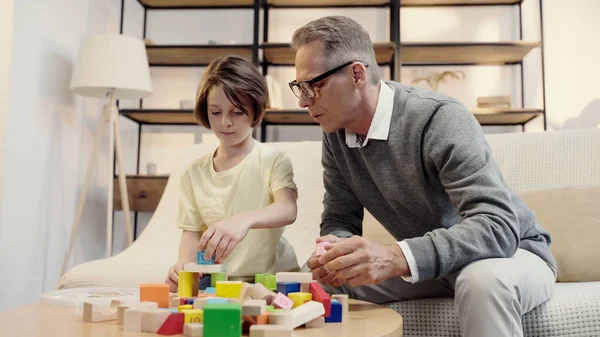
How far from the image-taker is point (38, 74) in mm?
2902

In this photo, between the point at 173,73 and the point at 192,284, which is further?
the point at 173,73

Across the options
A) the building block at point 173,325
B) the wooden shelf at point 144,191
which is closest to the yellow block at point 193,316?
the building block at point 173,325

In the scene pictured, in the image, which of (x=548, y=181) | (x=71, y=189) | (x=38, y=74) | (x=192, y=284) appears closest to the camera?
(x=192, y=284)

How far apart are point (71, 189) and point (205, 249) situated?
2350 millimetres

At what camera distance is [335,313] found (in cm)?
93

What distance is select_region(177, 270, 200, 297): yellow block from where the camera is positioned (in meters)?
1.06

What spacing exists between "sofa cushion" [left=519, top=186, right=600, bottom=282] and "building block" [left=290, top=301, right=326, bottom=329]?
103 cm

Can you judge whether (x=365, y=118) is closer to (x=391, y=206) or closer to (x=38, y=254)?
(x=391, y=206)

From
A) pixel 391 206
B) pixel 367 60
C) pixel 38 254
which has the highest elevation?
A: pixel 367 60

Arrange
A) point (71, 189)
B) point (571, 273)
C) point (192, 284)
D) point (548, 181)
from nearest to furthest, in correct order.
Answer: point (192, 284) < point (571, 273) < point (548, 181) < point (71, 189)

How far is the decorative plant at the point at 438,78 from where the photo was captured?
157 inches

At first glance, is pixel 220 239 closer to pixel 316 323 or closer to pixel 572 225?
pixel 316 323

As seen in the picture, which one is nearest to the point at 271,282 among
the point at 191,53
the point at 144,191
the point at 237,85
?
the point at 237,85

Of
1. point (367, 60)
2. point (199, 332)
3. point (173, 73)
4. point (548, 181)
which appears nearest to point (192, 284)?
point (199, 332)
